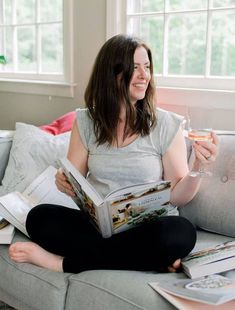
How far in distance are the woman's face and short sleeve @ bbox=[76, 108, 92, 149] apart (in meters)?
0.23

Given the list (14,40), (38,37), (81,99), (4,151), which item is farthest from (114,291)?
(14,40)

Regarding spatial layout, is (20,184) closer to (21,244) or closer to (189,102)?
(21,244)

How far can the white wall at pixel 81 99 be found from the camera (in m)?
2.27

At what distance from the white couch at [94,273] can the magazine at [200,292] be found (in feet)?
0.11

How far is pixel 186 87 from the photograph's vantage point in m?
2.48

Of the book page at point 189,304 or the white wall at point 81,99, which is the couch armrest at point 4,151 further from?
the book page at point 189,304

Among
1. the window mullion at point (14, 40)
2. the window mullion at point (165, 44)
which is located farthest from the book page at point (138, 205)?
the window mullion at point (14, 40)

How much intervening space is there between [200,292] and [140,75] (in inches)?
34.0

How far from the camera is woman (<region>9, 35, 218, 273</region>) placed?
57.2 inches

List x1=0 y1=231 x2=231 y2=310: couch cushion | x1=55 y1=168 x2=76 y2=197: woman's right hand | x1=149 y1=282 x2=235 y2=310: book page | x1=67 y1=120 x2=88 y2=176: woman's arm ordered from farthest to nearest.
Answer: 1. x1=67 y1=120 x2=88 y2=176: woman's arm
2. x1=55 y1=168 x2=76 y2=197: woman's right hand
3. x1=0 y1=231 x2=231 y2=310: couch cushion
4. x1=149 y1=282 x2=235 y2=310: book page

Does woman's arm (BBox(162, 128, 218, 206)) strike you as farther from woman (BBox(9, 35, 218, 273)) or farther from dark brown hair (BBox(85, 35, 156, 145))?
dark brown hair (BBox(85, 35, 156, 145))

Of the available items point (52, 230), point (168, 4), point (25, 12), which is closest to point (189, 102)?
point (168, 4)

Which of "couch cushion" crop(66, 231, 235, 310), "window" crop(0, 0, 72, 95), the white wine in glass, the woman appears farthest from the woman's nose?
"window" crop(0, 0, 72, 95)

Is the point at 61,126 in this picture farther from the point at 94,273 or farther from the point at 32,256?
the point at 94,273
